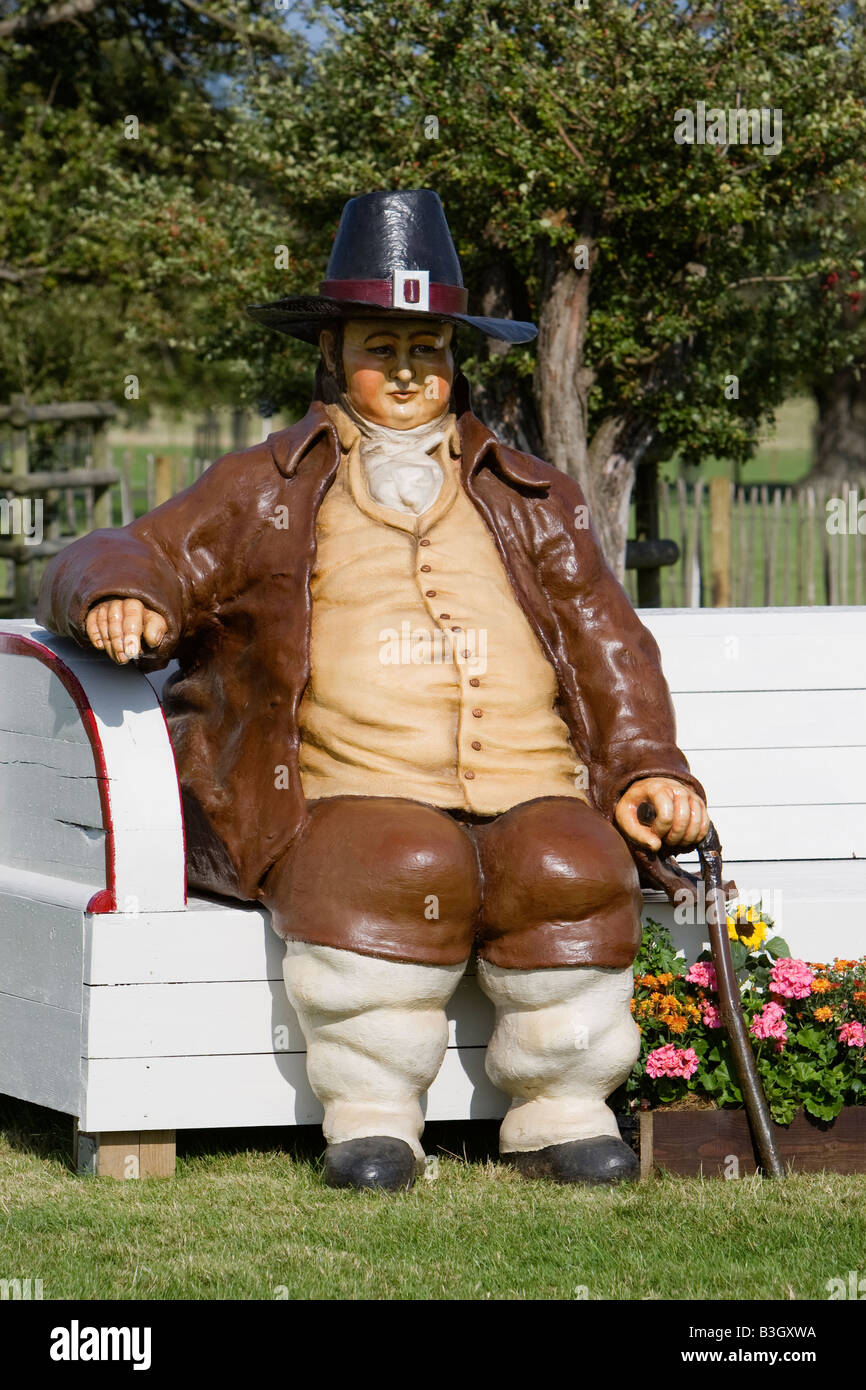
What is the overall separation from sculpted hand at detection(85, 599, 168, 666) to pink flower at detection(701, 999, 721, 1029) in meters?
1.39

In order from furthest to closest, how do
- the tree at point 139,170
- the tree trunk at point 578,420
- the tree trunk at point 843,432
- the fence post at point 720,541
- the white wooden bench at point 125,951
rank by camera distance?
1. the tree trunk at point 843,432
2. the fence post at point 720,541
3. the tree at point 139,170
4. the tree trunk at point 578,420
5. the white wooden bench at point 125,951

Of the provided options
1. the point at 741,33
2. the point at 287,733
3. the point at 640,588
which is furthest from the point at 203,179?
the point at 287,733

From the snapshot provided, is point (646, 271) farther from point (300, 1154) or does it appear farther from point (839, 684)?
point (300, 1154)

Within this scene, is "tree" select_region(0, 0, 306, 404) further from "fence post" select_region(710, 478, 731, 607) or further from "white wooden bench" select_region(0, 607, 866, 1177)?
"white wooden bench" select_region(0, 607, 866, 1177)

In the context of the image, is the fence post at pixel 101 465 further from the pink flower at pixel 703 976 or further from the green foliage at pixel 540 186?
the pink flower at pixel 703 976

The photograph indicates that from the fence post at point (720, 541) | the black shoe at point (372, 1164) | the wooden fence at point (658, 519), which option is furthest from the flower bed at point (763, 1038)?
the fence post at point (720, 541)

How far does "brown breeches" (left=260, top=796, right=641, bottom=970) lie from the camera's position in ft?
12.0

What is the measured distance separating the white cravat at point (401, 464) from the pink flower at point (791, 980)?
126 cm

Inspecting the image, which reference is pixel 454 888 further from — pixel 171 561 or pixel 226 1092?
pixel 171 561

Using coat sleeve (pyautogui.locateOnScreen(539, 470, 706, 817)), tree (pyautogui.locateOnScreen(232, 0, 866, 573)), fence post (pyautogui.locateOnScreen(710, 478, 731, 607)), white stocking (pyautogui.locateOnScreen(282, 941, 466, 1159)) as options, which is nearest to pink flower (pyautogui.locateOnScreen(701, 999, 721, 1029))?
coat sleeve (pyautogui.locateOnScreen(539, 470, 706, 817))

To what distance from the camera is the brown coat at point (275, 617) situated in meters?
3.98

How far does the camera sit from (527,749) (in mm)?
4039

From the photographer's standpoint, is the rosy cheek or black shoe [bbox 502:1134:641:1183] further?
the rosy cheek

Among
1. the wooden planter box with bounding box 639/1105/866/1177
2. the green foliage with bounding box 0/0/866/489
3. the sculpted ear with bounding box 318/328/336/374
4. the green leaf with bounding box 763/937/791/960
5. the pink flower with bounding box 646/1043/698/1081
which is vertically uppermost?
the green foliage with bounding box 0/0/866/489
